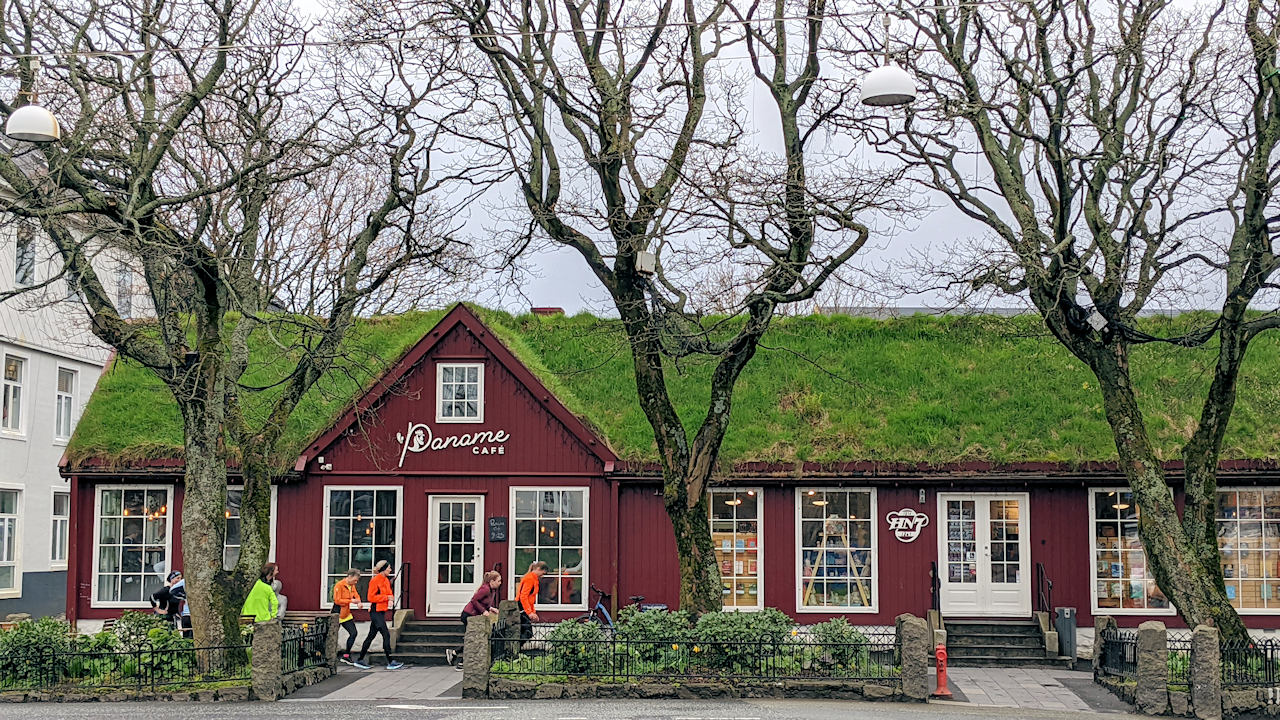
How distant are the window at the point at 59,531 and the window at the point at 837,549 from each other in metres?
19.8

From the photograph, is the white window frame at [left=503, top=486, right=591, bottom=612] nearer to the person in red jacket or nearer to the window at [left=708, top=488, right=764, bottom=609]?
the window at [left=708, top=488, right=764, bottom=609]

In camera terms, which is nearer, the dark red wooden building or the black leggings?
the black leggings

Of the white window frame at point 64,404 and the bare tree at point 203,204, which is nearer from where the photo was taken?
the bare tree at point 203,204

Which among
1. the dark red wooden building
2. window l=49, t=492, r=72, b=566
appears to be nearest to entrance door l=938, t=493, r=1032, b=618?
the dark red wooden building

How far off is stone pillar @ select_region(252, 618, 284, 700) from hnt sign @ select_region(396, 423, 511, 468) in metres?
6.88

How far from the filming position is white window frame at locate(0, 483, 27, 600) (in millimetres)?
29656

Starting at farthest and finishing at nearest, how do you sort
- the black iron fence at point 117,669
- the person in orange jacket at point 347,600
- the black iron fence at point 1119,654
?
the person in orange jacket at point 347,600 → the black iron fence at point 1119,654 → the black iron fence at point 117,669

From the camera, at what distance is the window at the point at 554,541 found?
23.0m

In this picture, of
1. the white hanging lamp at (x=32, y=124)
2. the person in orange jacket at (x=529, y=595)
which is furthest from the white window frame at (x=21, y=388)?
the white hanging lamp at (x=32, y=124)

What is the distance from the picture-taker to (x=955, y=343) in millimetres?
25266

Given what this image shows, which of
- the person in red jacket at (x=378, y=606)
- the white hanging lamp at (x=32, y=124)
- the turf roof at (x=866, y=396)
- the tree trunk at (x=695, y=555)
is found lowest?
the person in red jacket at (x=378, y=606)

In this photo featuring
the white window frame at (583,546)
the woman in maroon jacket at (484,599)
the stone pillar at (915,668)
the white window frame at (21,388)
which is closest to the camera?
the stone pillar at (915,668)

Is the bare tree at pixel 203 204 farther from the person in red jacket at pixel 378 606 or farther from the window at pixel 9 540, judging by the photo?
the window at pixel 9 540

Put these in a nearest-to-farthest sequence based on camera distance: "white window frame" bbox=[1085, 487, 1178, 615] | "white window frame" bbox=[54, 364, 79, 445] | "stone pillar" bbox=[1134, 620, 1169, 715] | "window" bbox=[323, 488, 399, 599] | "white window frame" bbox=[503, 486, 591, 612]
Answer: "stone pillar" bbox=[1134, 620, 1169, 715], "white window frame" bbox=[1085, 487, 1178, 615], "white window frame" bbox=[503, 486, 591, 612], "window" bbox=[323, 488, 399, 599], "white window frame" bbox=[54, 364, 79, 445]
